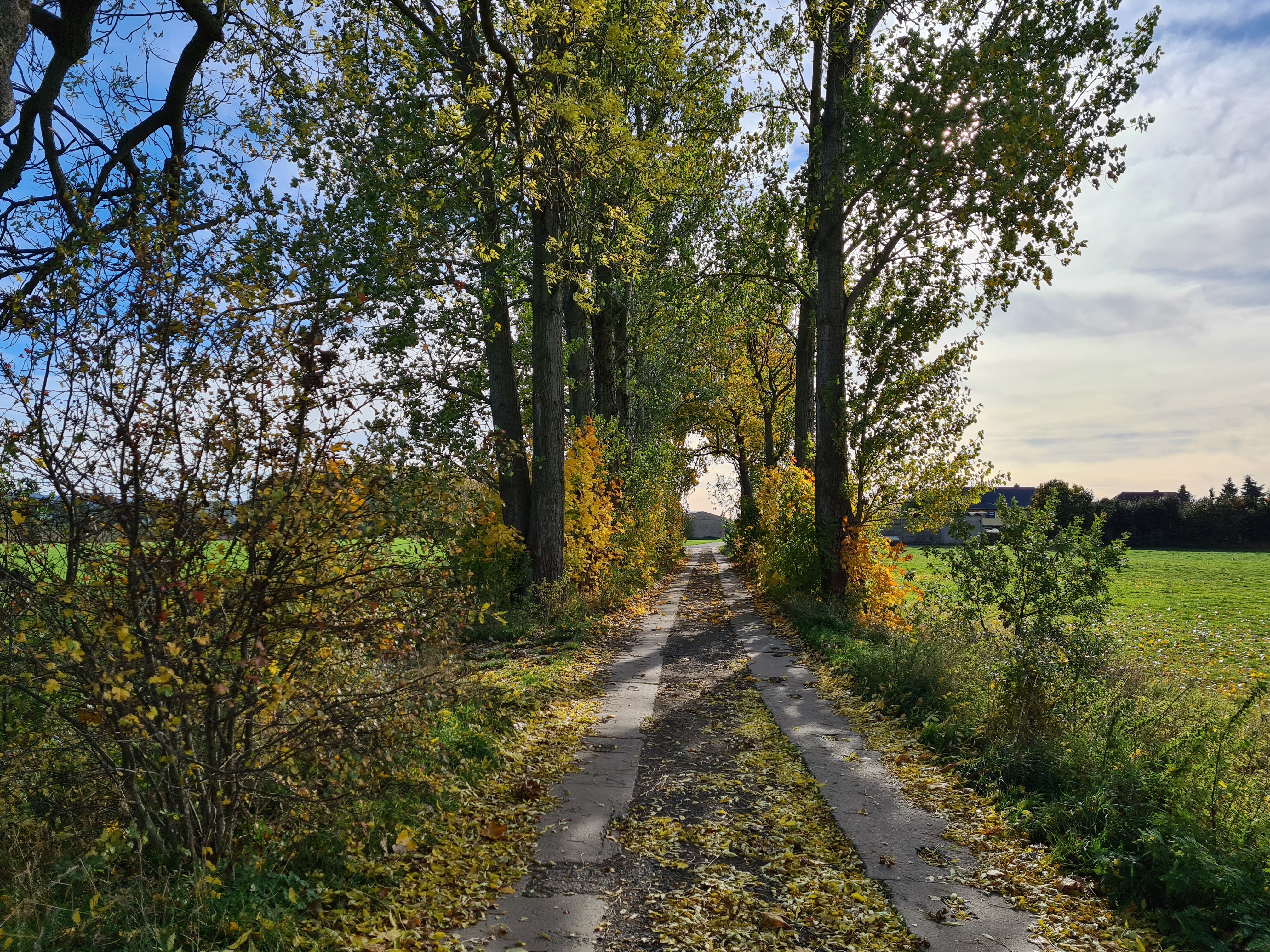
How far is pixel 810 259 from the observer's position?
44.9 feet

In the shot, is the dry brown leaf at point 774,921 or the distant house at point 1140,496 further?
the distant house at point 1140,496

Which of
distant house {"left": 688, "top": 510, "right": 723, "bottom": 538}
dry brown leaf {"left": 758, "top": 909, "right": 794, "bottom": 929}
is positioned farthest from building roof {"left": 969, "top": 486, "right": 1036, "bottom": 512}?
distant house {"left": 688, "top": 510, "right": 723, "bottom": 538}

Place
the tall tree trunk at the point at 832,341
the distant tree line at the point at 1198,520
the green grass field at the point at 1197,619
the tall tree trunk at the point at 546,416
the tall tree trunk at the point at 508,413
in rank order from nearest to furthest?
the green grass field at the point at 1197,619 → the tall tree trunk at the point at 546,416 → the tall tree trunk at the point at 508,413 → the tall tree trunk at the point at 832,341 → the distant tree line at the point at 1198,520

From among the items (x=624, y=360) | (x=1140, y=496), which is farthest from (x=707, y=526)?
(x=624, y=360)

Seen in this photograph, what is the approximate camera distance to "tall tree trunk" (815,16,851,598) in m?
11.6

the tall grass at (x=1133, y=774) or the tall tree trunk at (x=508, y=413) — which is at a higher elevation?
the tall tree trunk at (x=508, y=413)

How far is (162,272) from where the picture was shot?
10.5ft

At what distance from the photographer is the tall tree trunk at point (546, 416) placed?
1115 cm

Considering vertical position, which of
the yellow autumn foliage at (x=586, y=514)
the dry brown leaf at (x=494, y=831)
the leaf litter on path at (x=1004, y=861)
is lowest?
the leaf litter on path at (x=1004, y=861)

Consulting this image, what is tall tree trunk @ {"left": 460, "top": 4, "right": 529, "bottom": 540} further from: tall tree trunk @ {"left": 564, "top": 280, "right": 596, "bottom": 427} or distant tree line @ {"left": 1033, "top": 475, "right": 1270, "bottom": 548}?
distant tree line @ {"left": 1033, "top": 475, "right": 1270, "bottom": 548}

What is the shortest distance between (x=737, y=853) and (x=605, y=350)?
1410 centimetres

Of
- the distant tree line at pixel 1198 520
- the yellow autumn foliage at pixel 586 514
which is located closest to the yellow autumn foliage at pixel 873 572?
the yellow autumn foliage at pixel 586 514

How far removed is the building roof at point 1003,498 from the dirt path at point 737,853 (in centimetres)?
260

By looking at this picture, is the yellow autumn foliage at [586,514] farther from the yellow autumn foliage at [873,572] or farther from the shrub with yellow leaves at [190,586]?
the shrub with yellow leaves at [190,586]
